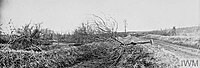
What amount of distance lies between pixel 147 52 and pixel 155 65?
1880 millimetres

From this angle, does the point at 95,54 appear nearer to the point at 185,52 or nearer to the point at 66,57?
the point at 66,57

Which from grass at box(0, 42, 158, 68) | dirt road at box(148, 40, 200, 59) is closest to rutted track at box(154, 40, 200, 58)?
dirt road at box(148, 40, 200, 59)

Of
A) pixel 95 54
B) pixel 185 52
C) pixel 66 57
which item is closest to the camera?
pixel 185 52

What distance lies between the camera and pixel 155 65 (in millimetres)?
10188

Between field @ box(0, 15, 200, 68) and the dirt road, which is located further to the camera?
the dirt road

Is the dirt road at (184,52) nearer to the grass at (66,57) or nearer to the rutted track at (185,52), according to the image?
the rutted track at (185,52)

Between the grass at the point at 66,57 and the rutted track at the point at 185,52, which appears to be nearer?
the grass at the point at 66,57

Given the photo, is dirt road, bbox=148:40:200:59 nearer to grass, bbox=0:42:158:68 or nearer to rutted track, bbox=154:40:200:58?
rutted track, bbox=154:40:200:58

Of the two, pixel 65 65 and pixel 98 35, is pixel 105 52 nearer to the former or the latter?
pixel 98 35

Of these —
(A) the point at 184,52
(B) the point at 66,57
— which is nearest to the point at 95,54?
(B) the point at 66,57

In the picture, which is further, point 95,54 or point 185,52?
point 95,54

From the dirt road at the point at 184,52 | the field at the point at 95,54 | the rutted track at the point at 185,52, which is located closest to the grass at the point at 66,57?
the field at the point at 95,54

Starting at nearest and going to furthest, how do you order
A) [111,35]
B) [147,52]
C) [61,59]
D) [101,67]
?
[147,52] < [101,67] < [111,35] < [61,59]

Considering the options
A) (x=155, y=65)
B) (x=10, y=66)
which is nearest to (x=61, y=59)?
(x=10, y=66)
